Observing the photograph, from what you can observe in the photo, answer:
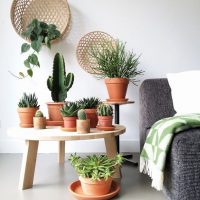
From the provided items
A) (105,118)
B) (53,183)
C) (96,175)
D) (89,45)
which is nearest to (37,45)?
(89,45)

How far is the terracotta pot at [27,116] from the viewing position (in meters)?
1.37

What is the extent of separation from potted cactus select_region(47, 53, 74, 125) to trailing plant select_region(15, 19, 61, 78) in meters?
0.45

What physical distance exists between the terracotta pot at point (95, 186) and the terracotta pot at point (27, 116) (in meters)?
0.46

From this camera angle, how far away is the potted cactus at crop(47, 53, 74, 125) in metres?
1.41

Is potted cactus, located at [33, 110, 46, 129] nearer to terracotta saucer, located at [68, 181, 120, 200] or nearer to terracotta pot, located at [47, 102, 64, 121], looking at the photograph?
terracotta pot, located at [47, 102, 64, 121]

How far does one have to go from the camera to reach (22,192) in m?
1.24

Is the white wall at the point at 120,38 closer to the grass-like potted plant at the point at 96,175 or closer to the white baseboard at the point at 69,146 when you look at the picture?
the white baseboard at the point at 69,146

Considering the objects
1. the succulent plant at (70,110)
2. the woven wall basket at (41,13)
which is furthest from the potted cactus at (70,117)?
the woven wall basket at (41,13)

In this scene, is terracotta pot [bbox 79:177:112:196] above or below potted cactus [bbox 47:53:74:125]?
below

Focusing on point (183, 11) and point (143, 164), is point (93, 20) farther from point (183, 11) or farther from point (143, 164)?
point (143, 164)

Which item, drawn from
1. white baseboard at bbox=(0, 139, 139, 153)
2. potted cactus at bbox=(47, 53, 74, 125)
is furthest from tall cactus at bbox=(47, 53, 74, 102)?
white baseboard at bbox=(0, 139, 139, 153)

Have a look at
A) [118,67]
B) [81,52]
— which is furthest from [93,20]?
[118,67]

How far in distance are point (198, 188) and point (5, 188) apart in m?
0.96

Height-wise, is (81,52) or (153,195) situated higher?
(81,52)
